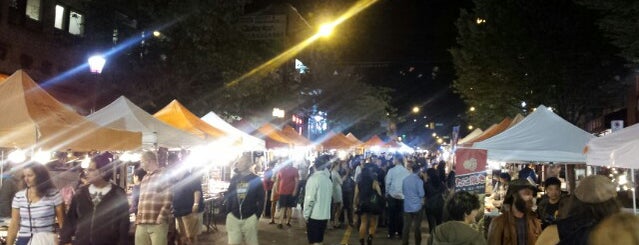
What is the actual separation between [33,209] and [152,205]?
1.57 m

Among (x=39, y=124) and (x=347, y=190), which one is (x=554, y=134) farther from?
(x=39, y=124)

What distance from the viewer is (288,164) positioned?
1505 cm

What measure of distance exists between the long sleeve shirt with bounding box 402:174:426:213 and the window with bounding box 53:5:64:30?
14647 millimetres

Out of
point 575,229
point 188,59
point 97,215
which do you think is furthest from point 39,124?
point 188,59

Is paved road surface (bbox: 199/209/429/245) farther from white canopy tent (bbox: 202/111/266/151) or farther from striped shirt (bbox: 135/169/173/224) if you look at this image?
striped shirt (bbox: 135/169/173/224)

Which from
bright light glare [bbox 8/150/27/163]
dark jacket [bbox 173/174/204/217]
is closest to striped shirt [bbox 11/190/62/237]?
bright light glare [bbox 8/150/27/163]

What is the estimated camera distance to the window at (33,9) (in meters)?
18.2

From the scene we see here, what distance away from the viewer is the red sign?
9234 millimetres

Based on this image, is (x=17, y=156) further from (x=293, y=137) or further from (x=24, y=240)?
(x=293, y=137)

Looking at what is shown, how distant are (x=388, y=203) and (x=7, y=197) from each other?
7937mm

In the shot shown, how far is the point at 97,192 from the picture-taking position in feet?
20.4

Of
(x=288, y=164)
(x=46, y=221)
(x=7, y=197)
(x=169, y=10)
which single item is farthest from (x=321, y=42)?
(x=46, y=221)

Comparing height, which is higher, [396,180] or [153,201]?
[396,180]

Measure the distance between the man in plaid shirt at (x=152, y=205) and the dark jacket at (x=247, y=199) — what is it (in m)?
1.24
